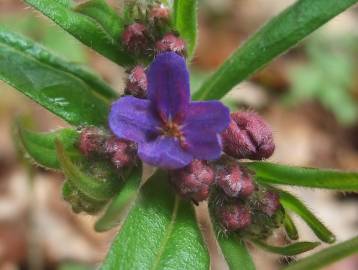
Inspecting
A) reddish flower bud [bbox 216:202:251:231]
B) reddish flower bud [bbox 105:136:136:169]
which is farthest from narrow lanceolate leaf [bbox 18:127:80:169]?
reddish flower bud [bbox 216:202:251:231]

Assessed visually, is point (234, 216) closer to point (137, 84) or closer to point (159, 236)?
point (159, 236)

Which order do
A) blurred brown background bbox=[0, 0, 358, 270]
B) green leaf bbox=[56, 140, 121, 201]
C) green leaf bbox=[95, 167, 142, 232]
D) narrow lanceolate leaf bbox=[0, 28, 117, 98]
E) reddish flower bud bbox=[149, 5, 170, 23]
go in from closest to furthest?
green leaf bbox=[56, 140, 121, 201] → green leaf bbox=[95, 167, 142, 232] → reddish flower bud bbox=[149, 5, 170, 23] → narrow lanceolate leaf bbox=[0, 28, 117, 98] → blurred brown background bbox=[0, 0, 358, 270]

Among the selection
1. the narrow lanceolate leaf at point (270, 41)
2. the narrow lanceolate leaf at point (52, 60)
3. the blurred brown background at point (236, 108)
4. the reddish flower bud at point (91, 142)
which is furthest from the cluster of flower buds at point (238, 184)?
the blurred brown background at point (236, 108)

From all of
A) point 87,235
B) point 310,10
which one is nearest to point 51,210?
point 87,235

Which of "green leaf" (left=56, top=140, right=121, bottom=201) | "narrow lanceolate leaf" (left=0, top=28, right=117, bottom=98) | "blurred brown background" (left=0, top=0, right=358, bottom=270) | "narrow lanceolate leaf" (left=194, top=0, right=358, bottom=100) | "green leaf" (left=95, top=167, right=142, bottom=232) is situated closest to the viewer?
"green leaf" (left=56, top=140, right=121, bottom=201)

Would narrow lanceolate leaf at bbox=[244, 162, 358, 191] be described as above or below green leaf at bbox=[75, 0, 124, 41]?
below

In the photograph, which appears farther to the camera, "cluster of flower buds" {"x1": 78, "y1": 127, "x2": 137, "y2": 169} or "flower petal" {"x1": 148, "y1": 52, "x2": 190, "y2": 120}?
"cluster of flower buds" {"x1": 78, "y1": 127, "x2": 137, "y2": 169}

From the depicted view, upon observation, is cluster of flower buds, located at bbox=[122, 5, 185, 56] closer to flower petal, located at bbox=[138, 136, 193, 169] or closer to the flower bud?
the flower bud
